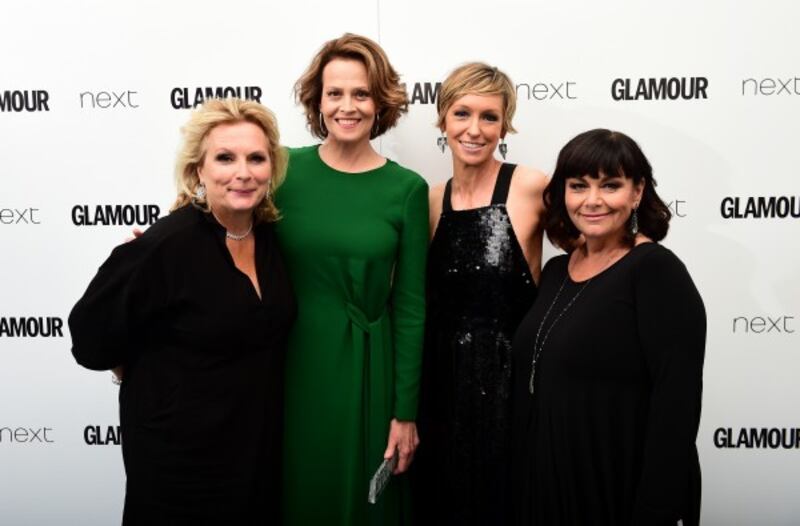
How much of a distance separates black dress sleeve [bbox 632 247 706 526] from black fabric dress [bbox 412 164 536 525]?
47 cm

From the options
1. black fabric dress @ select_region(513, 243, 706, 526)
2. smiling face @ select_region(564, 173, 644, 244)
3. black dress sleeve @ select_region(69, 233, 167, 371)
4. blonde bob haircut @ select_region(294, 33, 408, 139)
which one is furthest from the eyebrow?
black dress sleeve @ select_region(69, 233, 167, 371)

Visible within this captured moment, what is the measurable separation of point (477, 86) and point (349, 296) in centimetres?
66

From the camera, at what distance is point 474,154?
5.88 ft

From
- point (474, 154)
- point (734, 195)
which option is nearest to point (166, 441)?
point (474, 154)

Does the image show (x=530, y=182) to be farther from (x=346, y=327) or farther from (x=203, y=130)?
(x=203, y=130)

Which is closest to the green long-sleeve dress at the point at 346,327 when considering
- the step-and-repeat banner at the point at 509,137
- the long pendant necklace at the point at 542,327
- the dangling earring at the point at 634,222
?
the long pendant necklace at the point at 542,327

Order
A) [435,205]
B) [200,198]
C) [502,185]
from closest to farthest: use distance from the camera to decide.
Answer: [200,198] < [502,185] < [435,205]

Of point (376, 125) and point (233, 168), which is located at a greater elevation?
point (376, 125)

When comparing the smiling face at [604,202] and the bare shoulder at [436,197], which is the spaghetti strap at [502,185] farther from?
the smiling face at [604,202]

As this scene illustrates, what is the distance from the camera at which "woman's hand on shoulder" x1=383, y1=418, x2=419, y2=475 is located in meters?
1.77

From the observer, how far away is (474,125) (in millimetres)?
1773

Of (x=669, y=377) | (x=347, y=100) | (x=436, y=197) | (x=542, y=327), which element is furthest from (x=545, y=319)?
(x=347, y=100)

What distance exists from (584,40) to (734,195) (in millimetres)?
759

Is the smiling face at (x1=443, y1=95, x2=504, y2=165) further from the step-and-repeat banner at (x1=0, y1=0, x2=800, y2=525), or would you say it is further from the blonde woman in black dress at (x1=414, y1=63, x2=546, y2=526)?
the step-and-repeat banner at (x1=0, y1=0, x2=800, y2=525)
